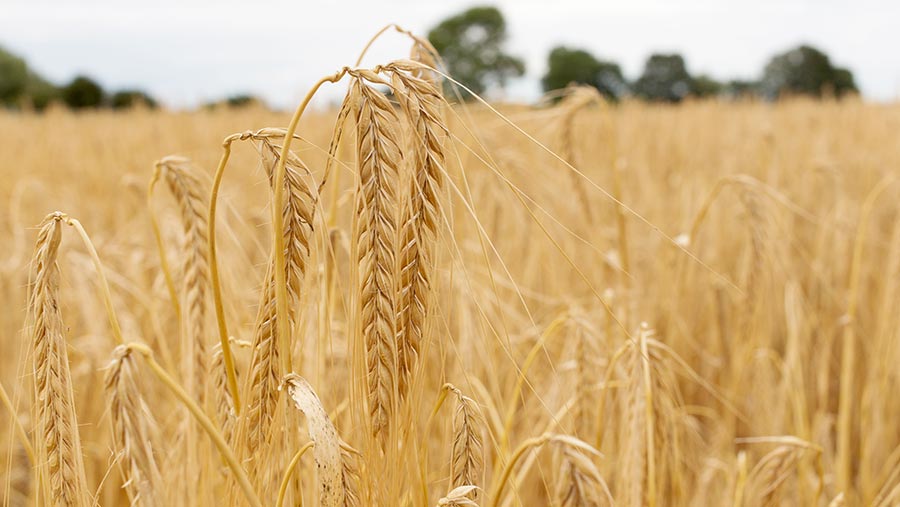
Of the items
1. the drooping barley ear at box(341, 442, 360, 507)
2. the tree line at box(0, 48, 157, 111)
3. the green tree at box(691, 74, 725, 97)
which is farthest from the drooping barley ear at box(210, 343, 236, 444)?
the green tree at box(691, 74, 725, 97)

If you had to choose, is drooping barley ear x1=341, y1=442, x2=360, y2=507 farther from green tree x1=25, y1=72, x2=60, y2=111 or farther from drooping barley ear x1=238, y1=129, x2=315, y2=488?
green tree x1=25, y1=72, x2=60, y2=111

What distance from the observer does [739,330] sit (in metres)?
1.26

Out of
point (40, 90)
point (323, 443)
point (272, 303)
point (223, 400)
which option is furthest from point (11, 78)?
point (323, 443)

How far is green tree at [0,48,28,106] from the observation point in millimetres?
31855

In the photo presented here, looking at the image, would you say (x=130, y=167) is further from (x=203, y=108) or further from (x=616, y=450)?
(x=616, y=450)

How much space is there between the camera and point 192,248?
Result: 0.69 metres

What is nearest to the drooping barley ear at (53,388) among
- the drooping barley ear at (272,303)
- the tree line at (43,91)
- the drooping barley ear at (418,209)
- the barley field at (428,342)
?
the barley field at (428,342)

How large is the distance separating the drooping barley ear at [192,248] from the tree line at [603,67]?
21367 millimetres

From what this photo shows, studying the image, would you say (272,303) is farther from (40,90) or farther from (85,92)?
(40,90)

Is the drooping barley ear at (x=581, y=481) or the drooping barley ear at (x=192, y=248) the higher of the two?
the drooping barley ear at (x=192, y=248)

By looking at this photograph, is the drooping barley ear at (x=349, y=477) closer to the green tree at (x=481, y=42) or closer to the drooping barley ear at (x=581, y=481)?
the drooping barley ear at (x=581, y=481)

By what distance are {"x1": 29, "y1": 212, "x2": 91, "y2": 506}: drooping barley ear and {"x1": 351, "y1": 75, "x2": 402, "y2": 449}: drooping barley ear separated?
0.60 ft

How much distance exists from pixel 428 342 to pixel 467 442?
0.12 m

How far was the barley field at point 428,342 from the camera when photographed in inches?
16.2
